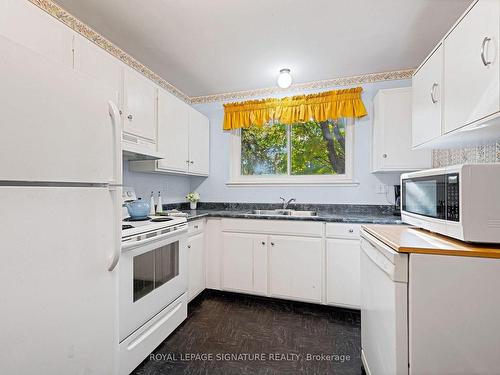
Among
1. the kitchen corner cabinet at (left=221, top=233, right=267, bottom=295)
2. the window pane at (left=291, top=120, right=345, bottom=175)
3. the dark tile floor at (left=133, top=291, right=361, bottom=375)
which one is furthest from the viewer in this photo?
the window pane at (left=291, top=120, right=345, bottom=175)

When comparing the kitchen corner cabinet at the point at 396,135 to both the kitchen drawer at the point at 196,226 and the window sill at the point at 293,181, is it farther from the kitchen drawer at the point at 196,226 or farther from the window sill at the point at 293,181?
the kitchen drawer at the point at 196,226

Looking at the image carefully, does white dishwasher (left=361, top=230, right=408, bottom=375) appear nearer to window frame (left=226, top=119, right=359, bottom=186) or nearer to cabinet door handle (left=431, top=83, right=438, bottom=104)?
cabinet door handle (left=431, top=83, right=438, bottom=104)

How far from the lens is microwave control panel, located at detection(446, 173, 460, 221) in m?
0.96

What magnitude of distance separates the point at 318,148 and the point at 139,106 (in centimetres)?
208

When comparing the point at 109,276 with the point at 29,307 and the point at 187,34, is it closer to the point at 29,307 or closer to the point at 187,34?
the point at 29,307

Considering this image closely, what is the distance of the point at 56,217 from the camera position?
0.90m

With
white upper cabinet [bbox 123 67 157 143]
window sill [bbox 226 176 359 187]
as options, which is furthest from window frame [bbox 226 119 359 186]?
white upper cabinet [bbox 123 67 157 143]

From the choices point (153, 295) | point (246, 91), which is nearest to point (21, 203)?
point (153, 295)

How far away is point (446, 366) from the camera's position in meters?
0.89

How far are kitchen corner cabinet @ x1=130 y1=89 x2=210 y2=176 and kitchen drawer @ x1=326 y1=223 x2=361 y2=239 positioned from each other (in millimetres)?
1687

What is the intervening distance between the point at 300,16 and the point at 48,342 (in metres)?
2.35

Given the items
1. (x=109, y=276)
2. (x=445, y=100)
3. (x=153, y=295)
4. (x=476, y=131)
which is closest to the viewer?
(x=109, y=276)

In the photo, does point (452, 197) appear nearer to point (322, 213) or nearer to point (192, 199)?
point (322, 213)

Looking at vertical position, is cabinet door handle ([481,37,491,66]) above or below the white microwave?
above
